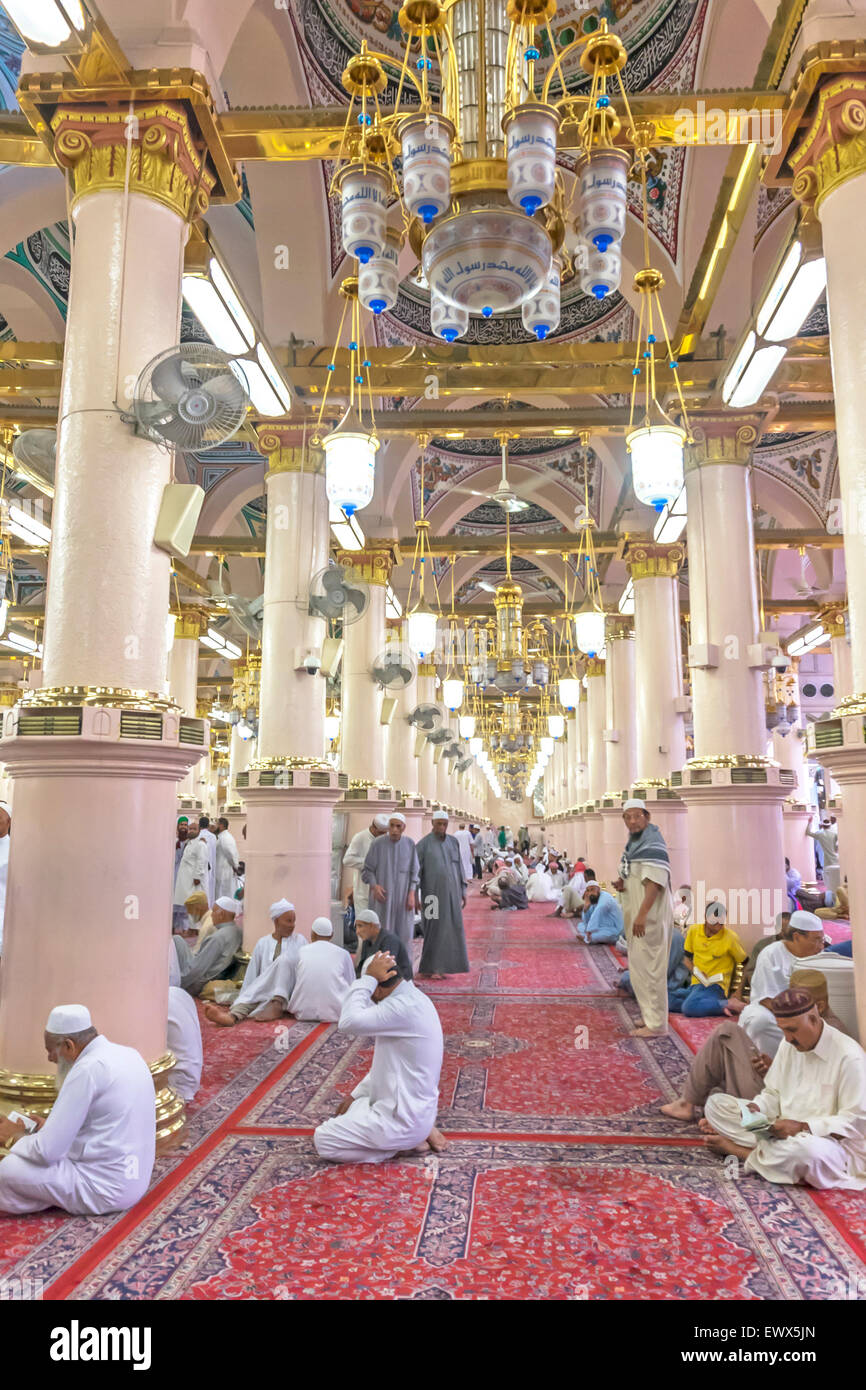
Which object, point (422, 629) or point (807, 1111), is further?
point (422, 629)

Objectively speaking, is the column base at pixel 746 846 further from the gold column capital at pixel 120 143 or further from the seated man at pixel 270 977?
the gold column capital at pixel 120 143

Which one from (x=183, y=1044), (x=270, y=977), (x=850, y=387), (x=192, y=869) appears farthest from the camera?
(x=192, y=869)

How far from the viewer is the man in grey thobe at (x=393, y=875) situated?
6.08 m

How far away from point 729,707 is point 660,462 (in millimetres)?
2546

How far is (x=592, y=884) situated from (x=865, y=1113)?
590 cm

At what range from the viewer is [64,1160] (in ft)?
8.14

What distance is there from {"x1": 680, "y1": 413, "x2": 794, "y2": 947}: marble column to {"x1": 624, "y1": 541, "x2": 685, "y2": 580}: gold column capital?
2.14 m

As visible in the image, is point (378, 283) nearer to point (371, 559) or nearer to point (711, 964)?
point (711, 964)

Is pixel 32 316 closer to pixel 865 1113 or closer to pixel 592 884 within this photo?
pixel 592 884

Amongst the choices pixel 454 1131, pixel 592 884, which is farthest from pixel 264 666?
pixel 592 884

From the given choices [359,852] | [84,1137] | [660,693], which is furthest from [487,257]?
[660,693]

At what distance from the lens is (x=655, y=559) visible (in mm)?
8461

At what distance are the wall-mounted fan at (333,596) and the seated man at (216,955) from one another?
191 cm

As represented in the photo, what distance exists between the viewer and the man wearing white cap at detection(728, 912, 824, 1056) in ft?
11.0
